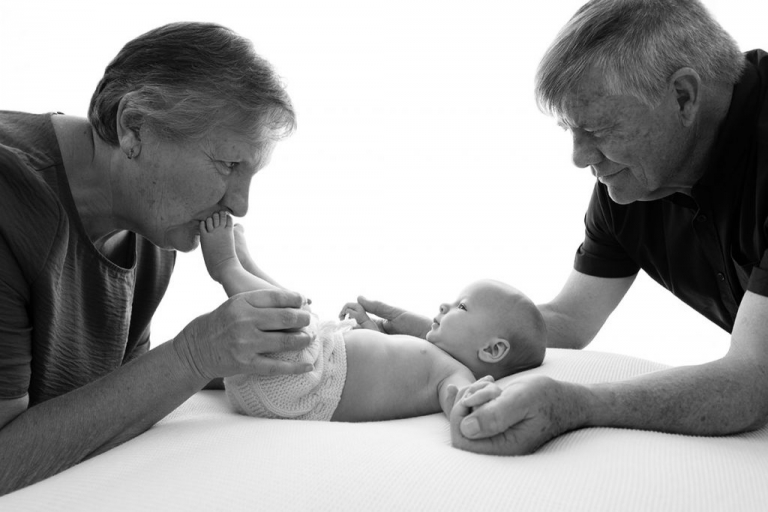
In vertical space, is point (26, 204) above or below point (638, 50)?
below

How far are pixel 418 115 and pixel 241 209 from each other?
1.78 m

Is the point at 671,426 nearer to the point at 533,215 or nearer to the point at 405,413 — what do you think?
the point at 405,413

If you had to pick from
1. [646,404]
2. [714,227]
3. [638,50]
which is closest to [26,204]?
→ [646,404]

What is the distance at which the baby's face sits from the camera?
1669 mm

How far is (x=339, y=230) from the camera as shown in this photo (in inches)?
128

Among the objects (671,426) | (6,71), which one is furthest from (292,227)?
(671,426)

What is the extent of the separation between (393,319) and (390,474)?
99 centimetres

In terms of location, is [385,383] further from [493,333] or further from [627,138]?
[627,138]

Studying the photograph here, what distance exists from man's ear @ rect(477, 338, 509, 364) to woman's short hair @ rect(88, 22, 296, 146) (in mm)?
687

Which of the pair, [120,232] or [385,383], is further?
[120,232]

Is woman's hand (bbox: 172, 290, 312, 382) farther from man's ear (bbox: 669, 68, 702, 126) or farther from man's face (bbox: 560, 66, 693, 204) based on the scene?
man's ear (bbox: 669, 68, 702, 126)

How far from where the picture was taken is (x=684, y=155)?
169cm

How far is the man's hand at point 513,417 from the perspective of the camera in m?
1.14

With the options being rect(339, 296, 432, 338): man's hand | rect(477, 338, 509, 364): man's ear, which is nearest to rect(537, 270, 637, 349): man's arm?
rect(339, 296, 432, 338): man's hand
